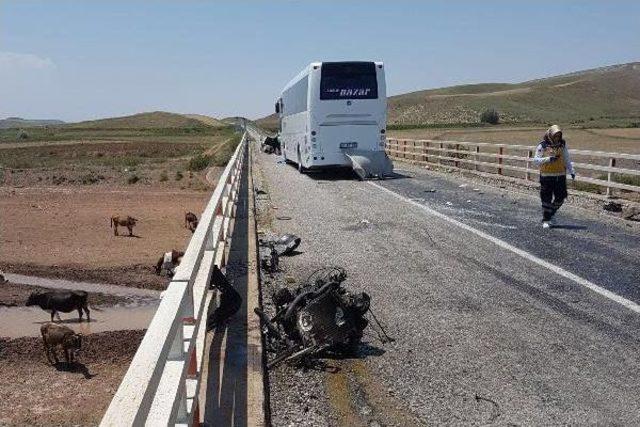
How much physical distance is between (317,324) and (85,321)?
5524 millimetres

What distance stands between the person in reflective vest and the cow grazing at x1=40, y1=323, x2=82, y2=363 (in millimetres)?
8089

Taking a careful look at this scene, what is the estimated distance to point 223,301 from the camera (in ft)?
20.5

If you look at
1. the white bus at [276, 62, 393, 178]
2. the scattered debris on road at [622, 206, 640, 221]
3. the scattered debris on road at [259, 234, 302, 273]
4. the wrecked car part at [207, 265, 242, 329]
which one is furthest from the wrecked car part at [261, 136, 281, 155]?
the wrecked car part at [207, 265, 242, 329]

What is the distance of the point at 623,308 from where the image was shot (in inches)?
271

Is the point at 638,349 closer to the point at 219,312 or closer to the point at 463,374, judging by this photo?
the point at 463,374

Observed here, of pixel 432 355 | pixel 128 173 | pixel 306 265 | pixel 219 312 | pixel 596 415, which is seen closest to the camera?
pixel 596 415

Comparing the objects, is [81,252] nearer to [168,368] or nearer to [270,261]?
[270,261]

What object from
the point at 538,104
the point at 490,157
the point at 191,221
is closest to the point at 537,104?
the point at 538,104

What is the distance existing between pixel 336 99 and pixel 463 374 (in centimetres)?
1805

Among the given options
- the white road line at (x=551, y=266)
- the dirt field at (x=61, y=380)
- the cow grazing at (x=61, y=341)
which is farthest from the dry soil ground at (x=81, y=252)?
the white road line at (x=551, y=266)

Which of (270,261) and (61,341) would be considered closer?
(61,341)

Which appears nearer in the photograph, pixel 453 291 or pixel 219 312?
pixel 219 312

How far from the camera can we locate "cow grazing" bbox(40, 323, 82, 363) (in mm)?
7828

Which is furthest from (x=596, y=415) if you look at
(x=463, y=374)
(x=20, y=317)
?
(x=20, y=317)
